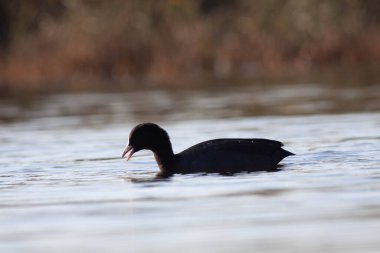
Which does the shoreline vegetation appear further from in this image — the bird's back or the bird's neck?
the bird's back

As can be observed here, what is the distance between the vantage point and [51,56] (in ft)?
116

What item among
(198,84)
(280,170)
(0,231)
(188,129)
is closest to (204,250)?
(0,231)

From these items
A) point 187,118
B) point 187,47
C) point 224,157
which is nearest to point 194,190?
point 224,157

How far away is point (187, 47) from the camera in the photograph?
34375 millimetres

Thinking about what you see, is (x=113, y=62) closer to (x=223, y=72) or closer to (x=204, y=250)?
(x=223, y=72)

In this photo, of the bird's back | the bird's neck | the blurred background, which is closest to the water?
the blurred background

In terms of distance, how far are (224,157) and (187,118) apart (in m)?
7.31

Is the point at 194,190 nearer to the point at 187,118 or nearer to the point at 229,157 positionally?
the point at 229,157

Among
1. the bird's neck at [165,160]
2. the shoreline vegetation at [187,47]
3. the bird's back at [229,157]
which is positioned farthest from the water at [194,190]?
the shoreline vegetation at [187,47]

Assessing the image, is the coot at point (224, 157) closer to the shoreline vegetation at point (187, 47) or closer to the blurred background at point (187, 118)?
the blurred background at point (187, 118)

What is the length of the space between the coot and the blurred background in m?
0.25

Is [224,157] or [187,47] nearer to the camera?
[224,157]

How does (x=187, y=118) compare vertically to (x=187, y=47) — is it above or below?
below

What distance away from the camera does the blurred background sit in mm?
8891
